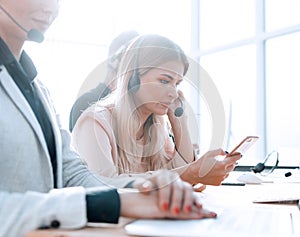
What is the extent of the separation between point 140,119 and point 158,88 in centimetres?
16

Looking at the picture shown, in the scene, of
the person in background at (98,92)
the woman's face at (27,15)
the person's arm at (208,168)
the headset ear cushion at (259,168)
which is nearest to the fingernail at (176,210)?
the woman's face at (27,15)

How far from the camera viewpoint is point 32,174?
91 cm

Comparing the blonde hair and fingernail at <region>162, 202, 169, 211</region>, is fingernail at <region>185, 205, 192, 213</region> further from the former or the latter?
the blonde hair

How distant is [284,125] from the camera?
3.59 m

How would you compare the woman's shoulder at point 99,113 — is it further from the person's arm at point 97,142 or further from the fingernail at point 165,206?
the fingernail at point 165,206

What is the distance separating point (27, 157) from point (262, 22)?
335 centimetres

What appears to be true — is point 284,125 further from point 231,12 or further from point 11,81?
point 11,81

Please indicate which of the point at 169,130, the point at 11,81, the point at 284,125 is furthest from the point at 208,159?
the point at 284,125

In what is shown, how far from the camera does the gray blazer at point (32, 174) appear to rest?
668 millimetres

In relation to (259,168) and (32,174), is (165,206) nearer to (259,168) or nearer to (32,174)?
(32,174)

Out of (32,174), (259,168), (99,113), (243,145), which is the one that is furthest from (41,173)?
(259,168)

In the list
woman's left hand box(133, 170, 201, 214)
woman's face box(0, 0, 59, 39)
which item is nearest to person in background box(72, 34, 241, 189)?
woman's face box(0, 0, 59, 39)

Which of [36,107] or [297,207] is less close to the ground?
[36,107]

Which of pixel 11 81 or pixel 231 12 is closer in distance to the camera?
pixel 11 81
